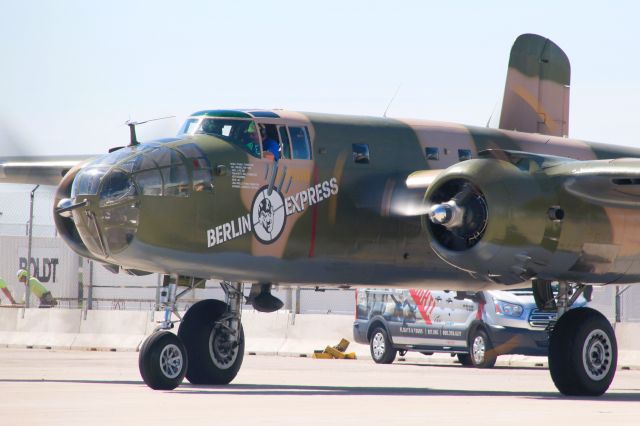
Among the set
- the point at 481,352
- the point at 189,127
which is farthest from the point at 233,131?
the point at 481,352

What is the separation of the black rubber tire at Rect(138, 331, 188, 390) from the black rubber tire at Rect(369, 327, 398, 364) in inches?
589

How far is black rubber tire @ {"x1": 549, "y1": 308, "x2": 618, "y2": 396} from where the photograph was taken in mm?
19469

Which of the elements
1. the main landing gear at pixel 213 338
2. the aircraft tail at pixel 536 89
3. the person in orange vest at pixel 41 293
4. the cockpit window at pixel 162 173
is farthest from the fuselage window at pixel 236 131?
the person in orange vest at pixel 41 293

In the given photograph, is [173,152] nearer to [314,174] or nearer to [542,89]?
[314,174]

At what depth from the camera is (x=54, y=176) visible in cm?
2503

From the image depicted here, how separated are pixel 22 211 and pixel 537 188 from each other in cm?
2766

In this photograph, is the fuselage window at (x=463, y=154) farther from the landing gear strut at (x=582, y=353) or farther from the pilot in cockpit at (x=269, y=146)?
the landing gear strut at (x=582, y=353)

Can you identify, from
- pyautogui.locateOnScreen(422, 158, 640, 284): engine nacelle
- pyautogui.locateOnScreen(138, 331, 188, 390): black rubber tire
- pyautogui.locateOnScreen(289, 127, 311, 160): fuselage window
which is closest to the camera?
pyautogui.locateOnScreen(422, 158, 640, 284): engine nacelle

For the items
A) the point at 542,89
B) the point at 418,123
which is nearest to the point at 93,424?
the point at 418,123

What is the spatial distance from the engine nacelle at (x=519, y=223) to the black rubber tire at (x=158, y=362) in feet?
14.8

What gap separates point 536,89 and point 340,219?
824 cm

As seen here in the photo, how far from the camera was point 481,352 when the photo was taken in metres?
32.1

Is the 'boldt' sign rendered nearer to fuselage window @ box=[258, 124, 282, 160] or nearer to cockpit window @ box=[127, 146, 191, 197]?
fuselage window @ box=[258, 124, 282, 160]

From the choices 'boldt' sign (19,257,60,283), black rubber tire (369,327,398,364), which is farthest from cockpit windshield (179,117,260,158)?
'boldt' sign (19,257,60,283)
